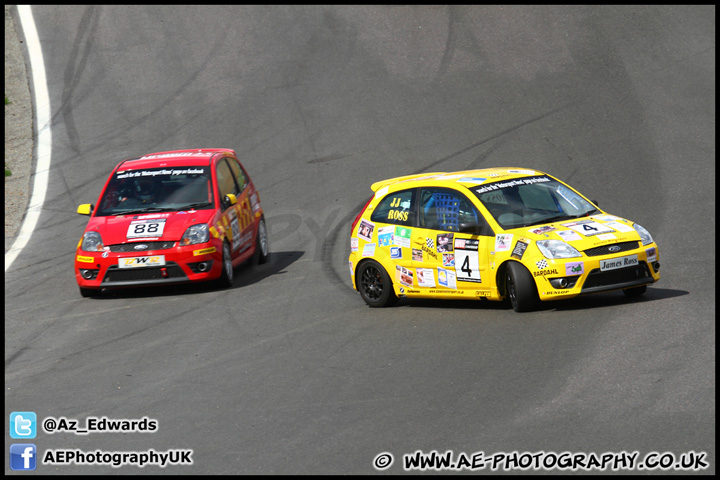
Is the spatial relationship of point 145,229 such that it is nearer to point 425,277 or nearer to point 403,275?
point 403,275

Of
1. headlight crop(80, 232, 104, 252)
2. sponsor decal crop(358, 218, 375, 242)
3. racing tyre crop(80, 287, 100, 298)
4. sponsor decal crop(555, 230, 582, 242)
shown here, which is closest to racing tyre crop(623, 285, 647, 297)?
sponsor decal crop(555, 230, 582, 242)

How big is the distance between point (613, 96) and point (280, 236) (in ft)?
28.4

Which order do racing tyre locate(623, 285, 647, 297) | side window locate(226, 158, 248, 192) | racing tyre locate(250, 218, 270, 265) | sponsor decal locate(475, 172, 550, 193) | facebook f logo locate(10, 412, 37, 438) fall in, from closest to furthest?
1. facebook f logo locate(10, 412, 37, 438)
2. racing tyre locate(623, 285, 647, 297)
3. sponsor decal locate(475, 172, 550, 193)
4. racing tyre locate(250, 218, 270, 265)
5. side window locate(226, 158, 248, 192)

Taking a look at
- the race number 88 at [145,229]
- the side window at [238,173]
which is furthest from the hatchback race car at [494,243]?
the side window at [238,173]

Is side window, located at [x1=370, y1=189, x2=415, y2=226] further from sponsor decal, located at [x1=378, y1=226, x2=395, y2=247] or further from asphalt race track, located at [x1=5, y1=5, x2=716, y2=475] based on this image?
asphalt race track, located at [x1=5, y1=5, x2=716, y2=475]

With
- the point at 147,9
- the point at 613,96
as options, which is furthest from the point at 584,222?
the point at 147,9

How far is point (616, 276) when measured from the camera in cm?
1073

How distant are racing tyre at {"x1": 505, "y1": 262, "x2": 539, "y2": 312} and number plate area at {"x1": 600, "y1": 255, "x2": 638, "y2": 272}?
0.76 metres

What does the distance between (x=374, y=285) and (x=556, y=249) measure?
266 cm

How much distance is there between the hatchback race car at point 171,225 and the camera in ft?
45.8

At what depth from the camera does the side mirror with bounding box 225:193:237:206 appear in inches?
590

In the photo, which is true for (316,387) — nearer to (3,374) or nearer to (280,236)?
(3,374)

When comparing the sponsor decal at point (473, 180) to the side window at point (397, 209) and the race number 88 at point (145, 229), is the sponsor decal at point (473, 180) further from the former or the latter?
the race number 88 at point (145, 229)

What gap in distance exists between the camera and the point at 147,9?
28.8 meters
